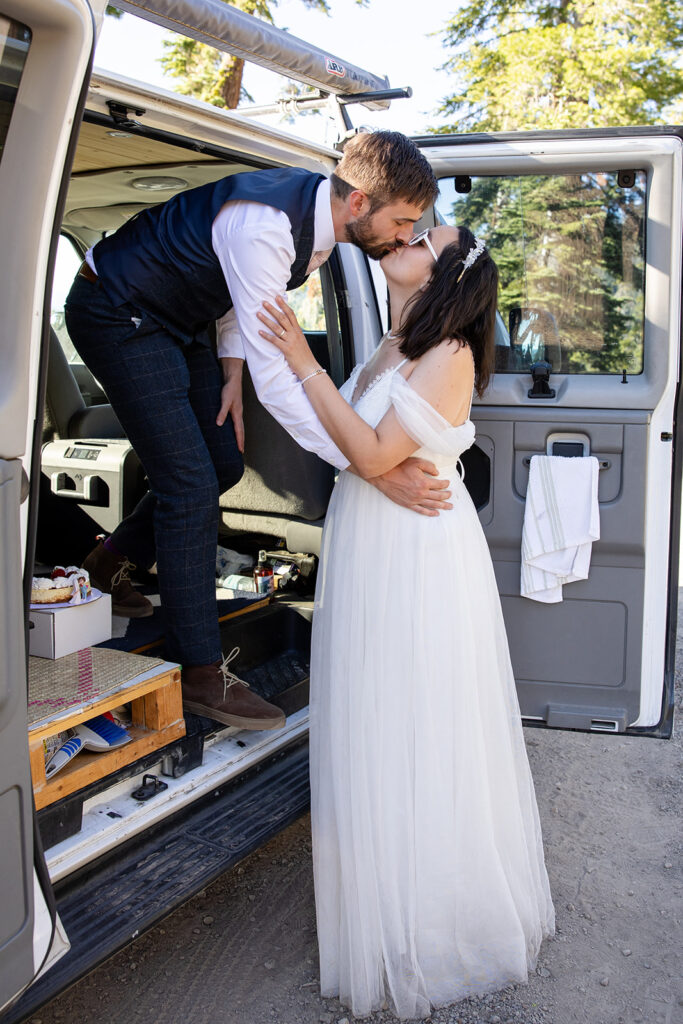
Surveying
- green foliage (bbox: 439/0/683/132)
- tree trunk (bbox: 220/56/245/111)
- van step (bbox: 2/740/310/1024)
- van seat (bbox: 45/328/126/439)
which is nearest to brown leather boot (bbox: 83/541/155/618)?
van step (bbox: 2/740/310/1024)

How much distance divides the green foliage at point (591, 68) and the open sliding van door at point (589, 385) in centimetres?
1205

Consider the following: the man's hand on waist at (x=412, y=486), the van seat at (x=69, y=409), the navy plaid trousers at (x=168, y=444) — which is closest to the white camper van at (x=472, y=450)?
the man's hand on waist at (x=412, y=486)

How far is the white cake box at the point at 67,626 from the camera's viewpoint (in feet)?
8.10

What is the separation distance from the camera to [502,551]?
303 centimetres

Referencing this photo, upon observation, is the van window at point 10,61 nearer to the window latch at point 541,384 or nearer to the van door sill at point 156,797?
the van door sill at point 156,797

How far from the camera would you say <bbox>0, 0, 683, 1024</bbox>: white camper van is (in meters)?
2.19

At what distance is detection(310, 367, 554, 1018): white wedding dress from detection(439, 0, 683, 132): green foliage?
1307 centimetres

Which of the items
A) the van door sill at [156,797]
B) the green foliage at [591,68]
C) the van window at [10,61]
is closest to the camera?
the van window at [10,61]

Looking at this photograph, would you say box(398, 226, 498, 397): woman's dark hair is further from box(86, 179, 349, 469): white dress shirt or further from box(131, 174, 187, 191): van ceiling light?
box(131, 174, 187, 191): van ceiling light

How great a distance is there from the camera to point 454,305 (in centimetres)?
235

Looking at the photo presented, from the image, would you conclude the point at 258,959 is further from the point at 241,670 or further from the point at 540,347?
the point at 540,347

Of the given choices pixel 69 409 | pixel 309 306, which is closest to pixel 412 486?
pixel 69 409

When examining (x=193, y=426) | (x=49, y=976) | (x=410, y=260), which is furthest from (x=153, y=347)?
(x=49, y=976)

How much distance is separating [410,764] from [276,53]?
6.92ft
